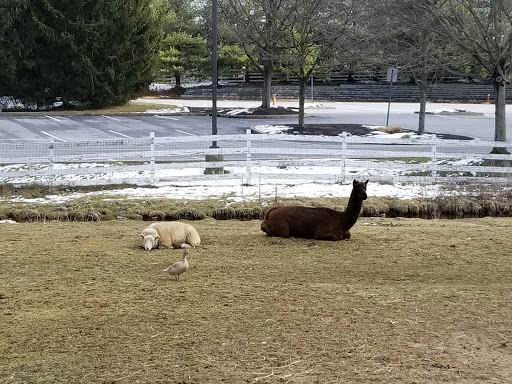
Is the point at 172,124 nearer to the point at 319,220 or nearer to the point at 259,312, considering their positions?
the point at 319,220

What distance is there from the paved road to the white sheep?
18.0 meters

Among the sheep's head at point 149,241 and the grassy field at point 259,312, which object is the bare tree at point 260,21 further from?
the grassy field at point 259,312

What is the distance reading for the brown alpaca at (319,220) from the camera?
9.52 m

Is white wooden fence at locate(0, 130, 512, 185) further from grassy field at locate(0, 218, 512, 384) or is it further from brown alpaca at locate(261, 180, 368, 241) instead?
grassy field at locate(0, 218, 512, 384)

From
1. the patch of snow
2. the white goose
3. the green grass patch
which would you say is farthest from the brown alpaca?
the green grass patch

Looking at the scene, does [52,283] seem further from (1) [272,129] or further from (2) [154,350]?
(1) [272,129]

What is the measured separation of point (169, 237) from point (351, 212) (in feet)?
8.29

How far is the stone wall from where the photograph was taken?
54.5 meters

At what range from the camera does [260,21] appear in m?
34.8

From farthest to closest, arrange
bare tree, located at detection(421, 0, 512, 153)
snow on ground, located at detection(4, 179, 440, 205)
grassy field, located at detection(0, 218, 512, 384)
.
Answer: bare tree, located at detection(421, 0, 512, 153), snow on ground, located at detection(4, 179, 440, 205), grassy field, located at detection(0, 218, 512, 384)

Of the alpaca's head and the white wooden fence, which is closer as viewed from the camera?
the alpaca's head

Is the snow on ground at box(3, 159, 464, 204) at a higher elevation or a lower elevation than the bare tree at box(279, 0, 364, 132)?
lower

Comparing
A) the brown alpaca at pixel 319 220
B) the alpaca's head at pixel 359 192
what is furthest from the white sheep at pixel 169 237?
the alpaca's head at pixel 359 192

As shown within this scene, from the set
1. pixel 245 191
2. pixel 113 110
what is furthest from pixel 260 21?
pixel 245 191
